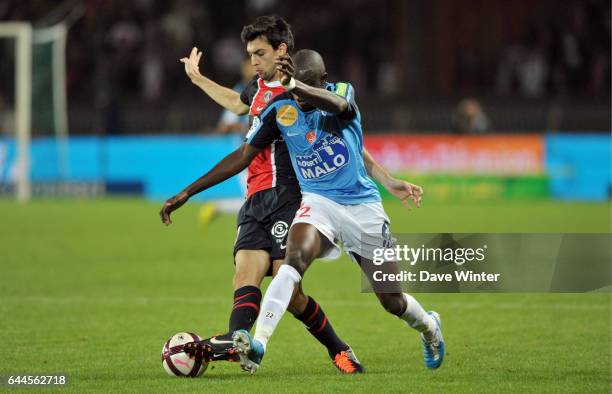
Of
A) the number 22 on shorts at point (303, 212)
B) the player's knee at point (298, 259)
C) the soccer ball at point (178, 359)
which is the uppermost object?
the number 22 on shorts at point (303, 212)

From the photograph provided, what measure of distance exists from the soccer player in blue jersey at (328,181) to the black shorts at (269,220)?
239 millimetres

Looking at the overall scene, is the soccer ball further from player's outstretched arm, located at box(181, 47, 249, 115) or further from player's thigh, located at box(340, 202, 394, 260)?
player's outstretched arm, located at box(181, 47, 249, 115)

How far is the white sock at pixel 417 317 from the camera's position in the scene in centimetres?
683

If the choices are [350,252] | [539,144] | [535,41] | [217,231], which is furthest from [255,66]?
[535,41]

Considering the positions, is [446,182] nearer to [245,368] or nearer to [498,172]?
[498,172]

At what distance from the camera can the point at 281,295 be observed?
6348mm

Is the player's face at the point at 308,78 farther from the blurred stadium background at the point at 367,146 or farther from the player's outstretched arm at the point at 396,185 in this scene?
the blurred stadium background at the point at 367,146

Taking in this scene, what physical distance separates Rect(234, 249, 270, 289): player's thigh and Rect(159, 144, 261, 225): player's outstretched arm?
1.58ft

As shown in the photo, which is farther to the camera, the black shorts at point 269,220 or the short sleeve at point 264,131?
the black shorts at point 269,220

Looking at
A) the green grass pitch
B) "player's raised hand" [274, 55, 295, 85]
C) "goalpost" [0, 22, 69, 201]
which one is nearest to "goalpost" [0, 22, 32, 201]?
"goalpost" [0, 22, 69, 201]

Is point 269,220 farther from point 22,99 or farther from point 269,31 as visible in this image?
point 22,99

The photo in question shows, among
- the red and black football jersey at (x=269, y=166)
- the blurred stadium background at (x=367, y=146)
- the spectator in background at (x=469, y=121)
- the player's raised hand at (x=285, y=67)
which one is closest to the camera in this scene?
the player's raised hand at (x=285, y=67)

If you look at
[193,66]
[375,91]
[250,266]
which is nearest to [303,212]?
[250,266]

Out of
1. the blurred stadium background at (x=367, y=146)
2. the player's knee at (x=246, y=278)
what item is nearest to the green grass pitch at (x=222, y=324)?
the blurred stadium background at (x=367, y=146)
